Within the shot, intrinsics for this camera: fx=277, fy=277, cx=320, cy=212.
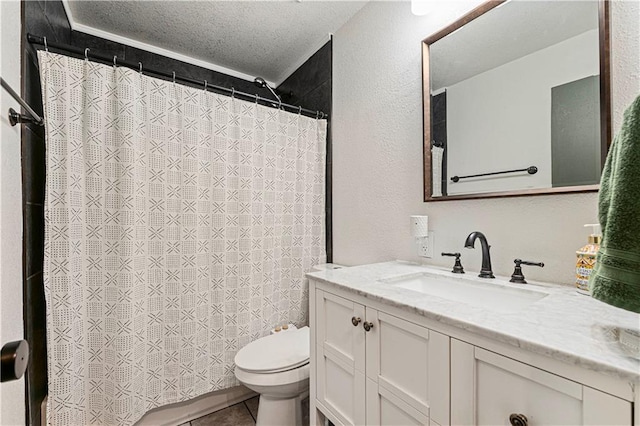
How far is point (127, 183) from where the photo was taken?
135cm

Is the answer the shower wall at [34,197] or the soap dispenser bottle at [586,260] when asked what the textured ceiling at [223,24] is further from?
the soap dispenser bottle at [586,260]

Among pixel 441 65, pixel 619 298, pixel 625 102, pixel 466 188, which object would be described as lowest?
pixel 619 298

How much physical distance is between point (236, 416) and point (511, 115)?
2100 millimetres

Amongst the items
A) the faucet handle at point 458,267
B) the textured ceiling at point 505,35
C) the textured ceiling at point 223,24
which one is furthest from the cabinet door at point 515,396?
the textured ceiling at point 223,24

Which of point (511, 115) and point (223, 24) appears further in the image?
point (223, 24)

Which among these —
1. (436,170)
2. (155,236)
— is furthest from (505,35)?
(155,236)

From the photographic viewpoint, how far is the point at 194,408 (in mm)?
1635

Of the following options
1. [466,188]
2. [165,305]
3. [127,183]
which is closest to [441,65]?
[466,188]

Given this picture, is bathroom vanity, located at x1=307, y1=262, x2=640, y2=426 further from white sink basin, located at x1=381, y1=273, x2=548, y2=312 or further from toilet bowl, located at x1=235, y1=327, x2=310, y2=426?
toilet bowl, located at x1=235, y1=327, x2=310, y2=426

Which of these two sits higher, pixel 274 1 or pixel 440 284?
pixel 274 1

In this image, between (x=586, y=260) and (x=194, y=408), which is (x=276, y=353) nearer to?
(x=194, y=408)

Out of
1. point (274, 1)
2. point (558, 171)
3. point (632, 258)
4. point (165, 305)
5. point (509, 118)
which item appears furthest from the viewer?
point (274, 1)

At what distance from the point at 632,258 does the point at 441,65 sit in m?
1.12

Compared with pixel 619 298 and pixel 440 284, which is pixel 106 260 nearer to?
pixel 440 284
